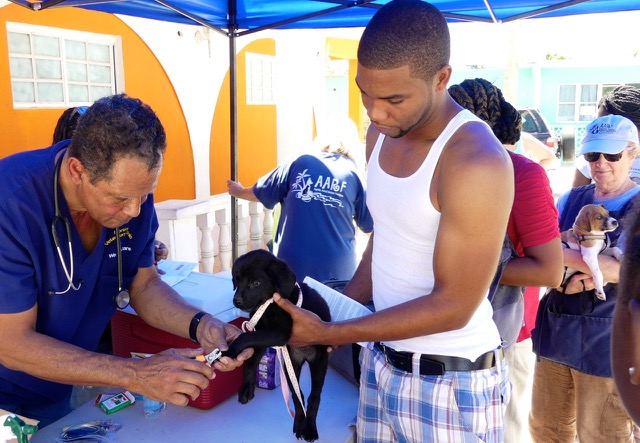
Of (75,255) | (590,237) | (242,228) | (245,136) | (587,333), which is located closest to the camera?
(75,255)

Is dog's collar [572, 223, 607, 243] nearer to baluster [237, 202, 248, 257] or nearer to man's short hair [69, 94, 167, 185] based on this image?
man's short hair [69, 94, 167, 185]

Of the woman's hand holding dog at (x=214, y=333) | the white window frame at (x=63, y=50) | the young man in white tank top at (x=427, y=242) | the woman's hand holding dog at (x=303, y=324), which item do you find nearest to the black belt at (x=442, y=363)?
the young man in white tank top at (x=427, y=242)

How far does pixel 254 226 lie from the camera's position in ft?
19.5

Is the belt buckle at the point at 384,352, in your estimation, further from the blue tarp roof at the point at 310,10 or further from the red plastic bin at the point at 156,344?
the blue tarp roof at the point at 310,10

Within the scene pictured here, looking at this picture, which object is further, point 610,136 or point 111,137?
point 610,136

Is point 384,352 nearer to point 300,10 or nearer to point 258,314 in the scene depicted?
point 258,314

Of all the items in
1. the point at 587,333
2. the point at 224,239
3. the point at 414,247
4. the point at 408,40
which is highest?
the point at 408,40

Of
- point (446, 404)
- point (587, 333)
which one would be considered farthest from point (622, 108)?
point (446, 404)

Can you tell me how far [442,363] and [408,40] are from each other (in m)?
→ 0.93

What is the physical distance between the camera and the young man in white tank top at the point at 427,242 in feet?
4.81

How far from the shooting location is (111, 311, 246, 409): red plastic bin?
209 cm

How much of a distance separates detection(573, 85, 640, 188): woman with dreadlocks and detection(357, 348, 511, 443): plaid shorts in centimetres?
209

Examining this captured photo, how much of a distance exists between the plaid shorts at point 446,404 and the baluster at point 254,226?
4.28 metres

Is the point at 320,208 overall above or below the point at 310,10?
below
